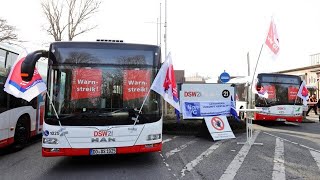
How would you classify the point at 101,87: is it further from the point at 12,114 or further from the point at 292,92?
the point at 292,92

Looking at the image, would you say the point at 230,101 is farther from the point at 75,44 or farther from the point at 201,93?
the point at 75,44

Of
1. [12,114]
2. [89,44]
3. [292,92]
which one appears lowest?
[12,114]

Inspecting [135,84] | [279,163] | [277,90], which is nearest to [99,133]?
[135,84]

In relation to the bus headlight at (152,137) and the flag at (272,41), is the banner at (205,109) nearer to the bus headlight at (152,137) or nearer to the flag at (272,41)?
the flag at (272,41)

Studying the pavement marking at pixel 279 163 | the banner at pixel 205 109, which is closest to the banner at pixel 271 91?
the banner at pixel 205 109

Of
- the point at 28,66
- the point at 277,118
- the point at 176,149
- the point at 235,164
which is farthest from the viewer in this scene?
the point at 277,118

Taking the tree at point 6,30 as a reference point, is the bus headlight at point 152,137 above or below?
below

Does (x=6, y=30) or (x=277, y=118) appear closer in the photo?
(x=277, y=118)

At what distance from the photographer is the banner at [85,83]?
6.85 meters

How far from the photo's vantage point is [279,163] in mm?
7512

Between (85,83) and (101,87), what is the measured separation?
0.37 m

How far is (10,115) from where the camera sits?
8789 millimetres

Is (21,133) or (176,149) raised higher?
(21,133)

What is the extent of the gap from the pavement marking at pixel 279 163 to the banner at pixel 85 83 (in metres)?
4.24
